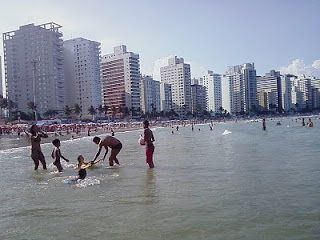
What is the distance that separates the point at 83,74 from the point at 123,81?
21.4 metres

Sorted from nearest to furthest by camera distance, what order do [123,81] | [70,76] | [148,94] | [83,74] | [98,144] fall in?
[98,144], [83,74], [70,76], [123,81], [148,94]

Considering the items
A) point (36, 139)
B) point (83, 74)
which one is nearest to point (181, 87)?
point (83, 74)

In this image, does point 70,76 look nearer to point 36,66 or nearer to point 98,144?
point 36,66

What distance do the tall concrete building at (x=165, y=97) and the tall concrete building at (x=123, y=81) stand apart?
1008 inches

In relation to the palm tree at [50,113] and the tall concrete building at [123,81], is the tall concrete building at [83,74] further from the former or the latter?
the palm tree at [50,113]

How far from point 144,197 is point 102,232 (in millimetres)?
2445

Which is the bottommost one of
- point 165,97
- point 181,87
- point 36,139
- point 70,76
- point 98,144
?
point 98,144

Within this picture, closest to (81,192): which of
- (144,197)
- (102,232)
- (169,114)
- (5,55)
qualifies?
(144,197)

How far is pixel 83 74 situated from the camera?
145375mm

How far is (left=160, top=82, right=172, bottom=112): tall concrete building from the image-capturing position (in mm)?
185500

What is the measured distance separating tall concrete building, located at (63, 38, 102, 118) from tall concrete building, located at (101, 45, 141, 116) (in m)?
13.4

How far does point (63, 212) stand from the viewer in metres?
6.94

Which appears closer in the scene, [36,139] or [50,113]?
[36,139]

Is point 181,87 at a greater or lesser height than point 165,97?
greater
